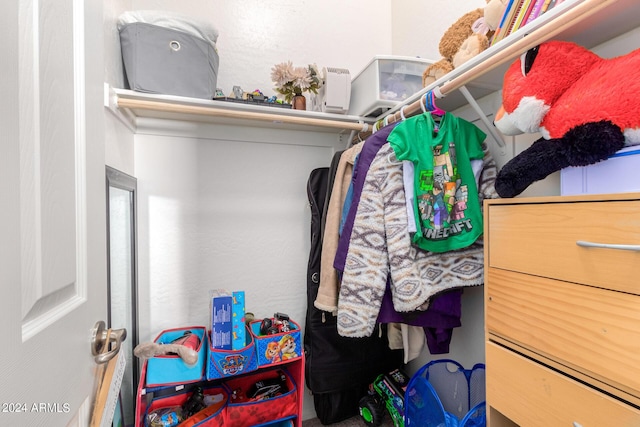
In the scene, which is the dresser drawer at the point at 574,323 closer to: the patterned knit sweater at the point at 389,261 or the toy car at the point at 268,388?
the patterned knit sweater at the point at 389,261

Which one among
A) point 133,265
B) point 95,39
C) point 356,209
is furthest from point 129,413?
point 95,39

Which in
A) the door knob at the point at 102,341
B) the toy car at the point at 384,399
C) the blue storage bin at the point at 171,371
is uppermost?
the door knob at the point at 102,341

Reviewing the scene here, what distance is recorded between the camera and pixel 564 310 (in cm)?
57

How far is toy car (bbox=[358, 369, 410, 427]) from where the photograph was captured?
1.32 metres

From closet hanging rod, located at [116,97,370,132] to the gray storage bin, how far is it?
0.08m

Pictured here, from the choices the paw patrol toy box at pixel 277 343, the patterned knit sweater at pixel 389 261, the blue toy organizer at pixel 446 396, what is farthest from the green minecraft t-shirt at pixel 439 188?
the paw patrol toy box at pixel 277 343

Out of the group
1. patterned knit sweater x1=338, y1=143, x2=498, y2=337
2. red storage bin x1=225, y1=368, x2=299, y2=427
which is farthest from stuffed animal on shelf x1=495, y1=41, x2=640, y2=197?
red storage bin x1=225, y1=368, x2=299, y2=427

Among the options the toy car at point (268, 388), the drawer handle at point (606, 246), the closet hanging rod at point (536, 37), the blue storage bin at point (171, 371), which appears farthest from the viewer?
the toy car at point (268, 388)

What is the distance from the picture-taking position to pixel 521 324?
656 millimetres

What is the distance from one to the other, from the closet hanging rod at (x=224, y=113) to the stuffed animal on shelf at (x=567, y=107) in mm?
708

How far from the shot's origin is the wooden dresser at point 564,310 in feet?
1.59

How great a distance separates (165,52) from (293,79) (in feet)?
1.80

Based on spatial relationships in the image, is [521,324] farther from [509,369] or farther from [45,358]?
[45,358]

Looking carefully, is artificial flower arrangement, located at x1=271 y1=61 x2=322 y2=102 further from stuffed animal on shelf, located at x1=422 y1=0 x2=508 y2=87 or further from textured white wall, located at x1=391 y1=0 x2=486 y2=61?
textured white wall, located at x1=391 y1=0 x2=486 y2=61
